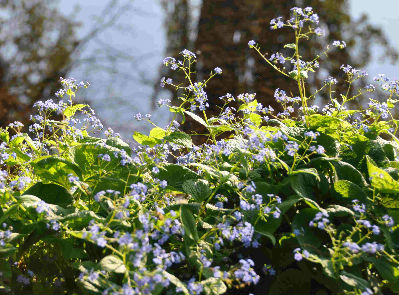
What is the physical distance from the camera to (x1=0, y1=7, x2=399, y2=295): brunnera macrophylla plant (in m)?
1.83

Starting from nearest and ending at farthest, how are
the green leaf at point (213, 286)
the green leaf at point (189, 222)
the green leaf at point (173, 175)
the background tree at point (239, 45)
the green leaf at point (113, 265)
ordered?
1. the green leaf at point (113, 265)
2. the green leaf at point (213, 286)
3. the green leaf at point (189, 222)
4. the green leaf at point (173, 175)
5. the background tree at point (239, 45)

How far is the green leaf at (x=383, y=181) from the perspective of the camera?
2.05 m

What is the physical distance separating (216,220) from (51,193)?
2.32 ft

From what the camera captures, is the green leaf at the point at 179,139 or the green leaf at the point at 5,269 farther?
the green leaf at the point at 179,139

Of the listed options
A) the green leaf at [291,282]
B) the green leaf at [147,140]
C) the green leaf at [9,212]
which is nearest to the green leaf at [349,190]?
the green leaf at [291,282]

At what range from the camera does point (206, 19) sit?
6.83m

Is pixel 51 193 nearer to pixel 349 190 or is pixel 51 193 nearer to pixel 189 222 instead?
pixel 189 222

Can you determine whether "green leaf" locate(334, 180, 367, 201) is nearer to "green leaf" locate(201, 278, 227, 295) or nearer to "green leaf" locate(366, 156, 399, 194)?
"green leaf" locate(366, 156, 399, 194)

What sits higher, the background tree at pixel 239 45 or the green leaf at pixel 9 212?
the background tree at pixel 239 45

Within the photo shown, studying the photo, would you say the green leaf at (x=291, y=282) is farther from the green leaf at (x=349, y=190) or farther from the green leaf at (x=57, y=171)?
the green leaf at (x=57, y=171)

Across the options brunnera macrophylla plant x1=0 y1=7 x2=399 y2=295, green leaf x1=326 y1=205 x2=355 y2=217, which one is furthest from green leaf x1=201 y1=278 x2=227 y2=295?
green leaf x1=326 y1=205 x2=355 y2=217

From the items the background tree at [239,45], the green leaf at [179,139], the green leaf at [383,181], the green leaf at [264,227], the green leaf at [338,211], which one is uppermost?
the background tree at [239,45]

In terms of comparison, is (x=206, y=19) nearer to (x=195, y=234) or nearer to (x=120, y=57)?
(x=120, y=57)

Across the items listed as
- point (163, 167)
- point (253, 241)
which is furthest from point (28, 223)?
point (253, 241)
